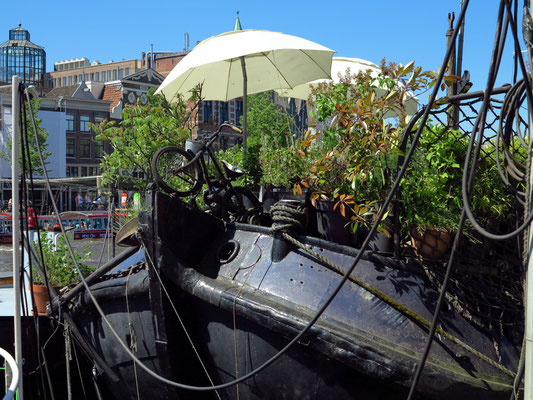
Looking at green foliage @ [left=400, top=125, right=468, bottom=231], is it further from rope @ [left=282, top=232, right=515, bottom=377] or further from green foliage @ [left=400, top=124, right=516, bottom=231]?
rope @ [left=282, top=232, right=515, bottom=377]

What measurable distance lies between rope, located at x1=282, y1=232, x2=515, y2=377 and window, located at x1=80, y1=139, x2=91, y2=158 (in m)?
49.1

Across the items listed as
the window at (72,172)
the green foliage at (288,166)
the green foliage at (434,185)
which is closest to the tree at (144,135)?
the green foliage at (288,166)

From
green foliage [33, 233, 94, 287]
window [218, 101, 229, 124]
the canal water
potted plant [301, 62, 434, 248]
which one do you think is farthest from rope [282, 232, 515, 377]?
window [218, 101, 229, 124]

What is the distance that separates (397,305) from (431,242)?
1.53 ft

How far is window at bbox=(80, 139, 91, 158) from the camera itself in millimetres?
50688

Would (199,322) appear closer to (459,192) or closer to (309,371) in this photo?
(309,371)

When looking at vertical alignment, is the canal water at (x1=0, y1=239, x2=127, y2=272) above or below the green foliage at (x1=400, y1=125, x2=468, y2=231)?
below

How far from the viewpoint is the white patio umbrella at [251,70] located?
6.59m

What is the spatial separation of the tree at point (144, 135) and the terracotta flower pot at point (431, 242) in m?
4.21

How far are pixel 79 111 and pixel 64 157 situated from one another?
3.87 metres

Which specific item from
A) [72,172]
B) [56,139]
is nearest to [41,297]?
[56,139]

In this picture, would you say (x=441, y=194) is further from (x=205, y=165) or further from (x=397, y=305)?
(x=205, y=165)

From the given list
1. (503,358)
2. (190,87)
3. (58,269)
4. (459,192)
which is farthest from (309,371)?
(190,87)

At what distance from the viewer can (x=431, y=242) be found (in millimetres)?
3906
